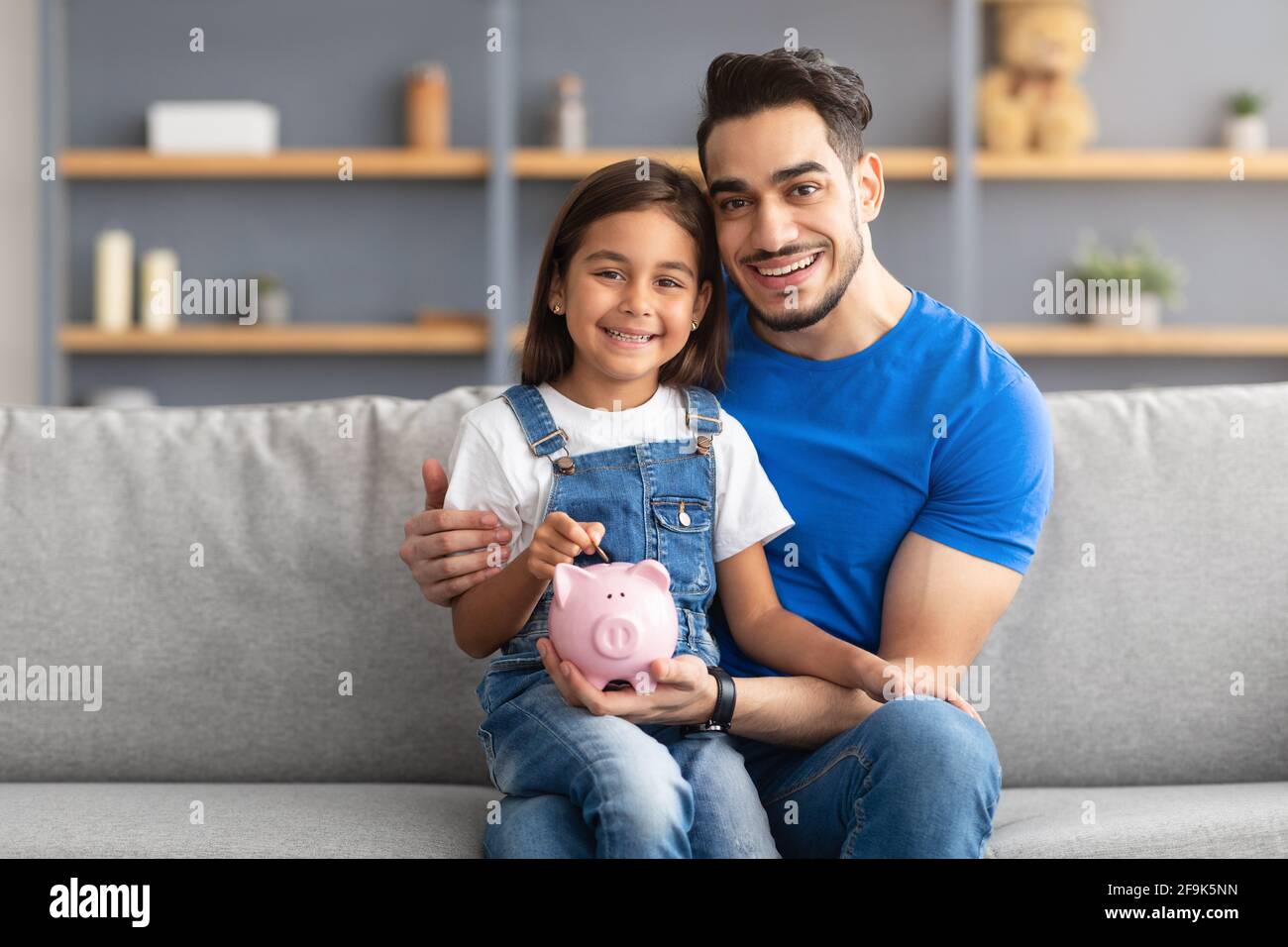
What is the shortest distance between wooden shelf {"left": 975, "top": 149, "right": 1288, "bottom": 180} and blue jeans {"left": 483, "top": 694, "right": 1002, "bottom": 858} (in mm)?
2908

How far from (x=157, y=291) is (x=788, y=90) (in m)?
2.99

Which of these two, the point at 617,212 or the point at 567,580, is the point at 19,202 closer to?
the point at 617,212

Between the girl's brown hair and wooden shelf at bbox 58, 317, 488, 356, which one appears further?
wooden shelf at bbox 58, 317, 488, 356

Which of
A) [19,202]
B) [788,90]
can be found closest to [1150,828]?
[788,90]

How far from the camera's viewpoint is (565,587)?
4.12 feet

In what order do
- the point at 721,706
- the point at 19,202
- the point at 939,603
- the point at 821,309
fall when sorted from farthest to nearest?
1. the point at 19,202
2. the point at 821,309
3. the point at 939,603
4. the point at 721,706

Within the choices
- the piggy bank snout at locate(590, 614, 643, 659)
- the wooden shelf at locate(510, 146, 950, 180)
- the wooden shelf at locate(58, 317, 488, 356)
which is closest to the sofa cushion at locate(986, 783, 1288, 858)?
the piggy bank snout at locate(590, 614, 643, 659)

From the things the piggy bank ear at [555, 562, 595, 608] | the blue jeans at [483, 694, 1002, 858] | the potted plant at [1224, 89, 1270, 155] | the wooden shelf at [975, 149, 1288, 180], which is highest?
the potted plant at [1224, 89, 1270, 155]

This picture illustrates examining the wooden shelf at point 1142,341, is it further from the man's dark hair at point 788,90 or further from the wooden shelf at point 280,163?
the man's dark hair at point 788,90

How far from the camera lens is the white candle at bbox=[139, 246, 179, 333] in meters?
3.98

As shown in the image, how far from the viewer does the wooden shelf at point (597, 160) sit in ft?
12.5

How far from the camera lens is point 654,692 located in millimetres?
1281

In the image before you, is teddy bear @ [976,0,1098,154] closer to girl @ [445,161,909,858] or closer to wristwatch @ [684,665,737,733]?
girl @ [445,161,909,858]
